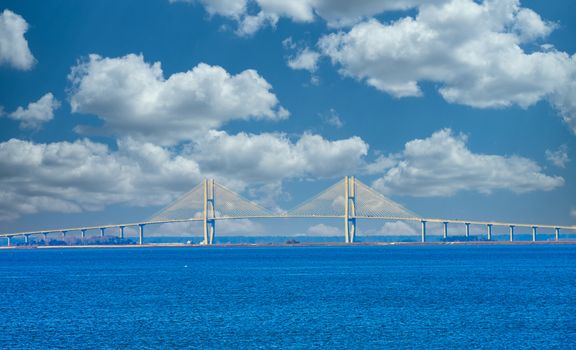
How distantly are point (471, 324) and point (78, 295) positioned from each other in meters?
29.7

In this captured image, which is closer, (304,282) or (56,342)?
(56,342)

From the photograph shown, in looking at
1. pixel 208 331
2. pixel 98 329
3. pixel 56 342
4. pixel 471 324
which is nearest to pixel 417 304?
pixel 471 324

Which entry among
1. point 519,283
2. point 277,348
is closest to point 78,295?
point 277,348

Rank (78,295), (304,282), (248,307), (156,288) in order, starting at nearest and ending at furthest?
(248,307) < (78,295) < (156,288) < (304,282)

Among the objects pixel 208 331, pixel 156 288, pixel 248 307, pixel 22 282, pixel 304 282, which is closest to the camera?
pixel 208 331

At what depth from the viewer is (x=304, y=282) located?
63.7 metres

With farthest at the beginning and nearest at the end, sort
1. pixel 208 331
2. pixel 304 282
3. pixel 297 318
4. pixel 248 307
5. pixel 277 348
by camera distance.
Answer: pixel 304 282 < pixel 248 307 < pixel 297 318 < pixel 208 331 < pixel 277 348

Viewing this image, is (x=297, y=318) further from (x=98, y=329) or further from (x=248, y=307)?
(x=98, y=329)

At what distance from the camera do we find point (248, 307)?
44.4 meters

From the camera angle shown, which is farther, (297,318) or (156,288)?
(156,288)

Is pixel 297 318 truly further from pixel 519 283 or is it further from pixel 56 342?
pixel 519 283

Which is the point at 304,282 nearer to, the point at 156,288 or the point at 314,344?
the point at 156,288

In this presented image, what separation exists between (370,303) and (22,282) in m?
38.5

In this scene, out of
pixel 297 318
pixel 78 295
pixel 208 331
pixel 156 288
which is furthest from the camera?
pixel 156 288
